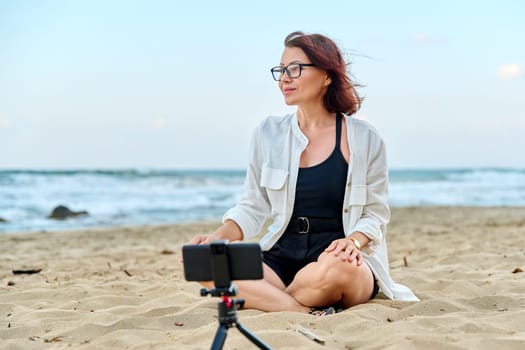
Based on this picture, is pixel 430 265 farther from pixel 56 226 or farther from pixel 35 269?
pixel 56 226

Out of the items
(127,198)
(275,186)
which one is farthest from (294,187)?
(127,198)

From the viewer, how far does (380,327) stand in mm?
2771

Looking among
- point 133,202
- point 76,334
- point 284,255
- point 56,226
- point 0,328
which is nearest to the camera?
point 76,334

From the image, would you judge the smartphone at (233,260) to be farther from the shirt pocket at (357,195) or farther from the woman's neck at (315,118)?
the woman's neck at (315,118)

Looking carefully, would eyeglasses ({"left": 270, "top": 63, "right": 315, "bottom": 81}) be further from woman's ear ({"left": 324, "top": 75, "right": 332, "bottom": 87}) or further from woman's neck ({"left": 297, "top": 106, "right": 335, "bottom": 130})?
woman's neck ({"left": 297, "top": 106, "right": 335, "bottom": 130})

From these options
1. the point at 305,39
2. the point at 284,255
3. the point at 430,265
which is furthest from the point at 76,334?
the point at 430,265

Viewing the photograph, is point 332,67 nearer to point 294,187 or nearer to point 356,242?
point 294,187

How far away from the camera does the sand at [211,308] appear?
265 cm

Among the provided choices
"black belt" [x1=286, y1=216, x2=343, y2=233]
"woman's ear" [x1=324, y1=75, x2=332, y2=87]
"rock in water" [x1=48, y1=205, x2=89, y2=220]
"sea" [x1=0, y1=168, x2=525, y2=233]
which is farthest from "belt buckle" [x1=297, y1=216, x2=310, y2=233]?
"rock in water" [x1=48, y1=205, x2=89, y2=220]

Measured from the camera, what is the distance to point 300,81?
329 cm

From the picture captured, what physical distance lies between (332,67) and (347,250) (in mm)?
963

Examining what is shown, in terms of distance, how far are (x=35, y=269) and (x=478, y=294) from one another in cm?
348

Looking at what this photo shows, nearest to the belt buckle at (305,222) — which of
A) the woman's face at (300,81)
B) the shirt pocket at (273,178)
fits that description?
the shirt pocket at (273,178)

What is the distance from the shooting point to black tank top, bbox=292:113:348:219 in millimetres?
3348
